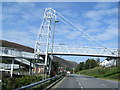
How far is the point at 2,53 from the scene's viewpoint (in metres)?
30.5

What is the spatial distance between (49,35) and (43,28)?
195 inches

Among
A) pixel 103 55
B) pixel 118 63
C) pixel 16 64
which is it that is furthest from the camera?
pixel 118 63

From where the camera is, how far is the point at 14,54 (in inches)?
1252

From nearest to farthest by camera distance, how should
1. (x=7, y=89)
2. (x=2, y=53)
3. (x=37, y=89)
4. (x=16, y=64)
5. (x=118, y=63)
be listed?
(x=7, y=89) < (x=37, y=89) < (x=2, y=53) < (x=16, y=64) < (x=118, y=63)

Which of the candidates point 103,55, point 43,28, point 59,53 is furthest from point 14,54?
point 103,55

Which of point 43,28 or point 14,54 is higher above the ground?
point 43,28

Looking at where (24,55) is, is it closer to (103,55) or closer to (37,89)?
(37,89)

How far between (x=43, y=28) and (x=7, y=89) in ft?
135

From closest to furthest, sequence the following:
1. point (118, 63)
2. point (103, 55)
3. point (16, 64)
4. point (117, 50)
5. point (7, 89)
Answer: point (7, 89)
point (16, 64)
point (103, 55)
point (117, 50)
point (118, 63)

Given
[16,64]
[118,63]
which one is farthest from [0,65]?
[118,63]

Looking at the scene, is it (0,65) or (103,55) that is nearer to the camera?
(0,65)

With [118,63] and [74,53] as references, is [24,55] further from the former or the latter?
[118,63]

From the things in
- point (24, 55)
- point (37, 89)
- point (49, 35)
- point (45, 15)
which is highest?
point (45, 15)

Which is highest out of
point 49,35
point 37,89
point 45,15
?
point 45,15
